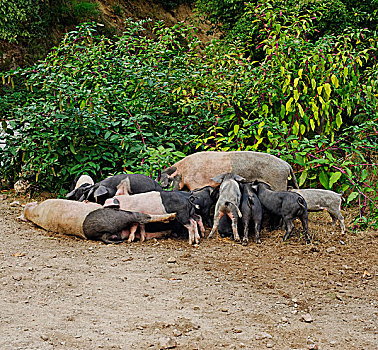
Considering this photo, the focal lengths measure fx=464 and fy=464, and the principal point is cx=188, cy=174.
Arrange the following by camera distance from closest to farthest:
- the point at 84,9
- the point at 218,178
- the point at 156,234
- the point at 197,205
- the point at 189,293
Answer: the point at 189,293 → the point at 156,234 → the point at 197,205 → the point at 218,178 → the point at 84,9

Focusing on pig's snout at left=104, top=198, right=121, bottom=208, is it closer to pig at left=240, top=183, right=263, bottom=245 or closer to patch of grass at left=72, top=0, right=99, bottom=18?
pig at left=240, top=183, right=263, bottom=245

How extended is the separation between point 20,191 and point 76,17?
1035 centimetres

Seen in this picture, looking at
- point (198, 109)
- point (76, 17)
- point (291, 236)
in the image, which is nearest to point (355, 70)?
point (198, 109)

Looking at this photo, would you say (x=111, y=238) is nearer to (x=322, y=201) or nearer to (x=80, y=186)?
(x=80, y=186)

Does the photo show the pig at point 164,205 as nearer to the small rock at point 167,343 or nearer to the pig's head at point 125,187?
the pig's head at point 125,187

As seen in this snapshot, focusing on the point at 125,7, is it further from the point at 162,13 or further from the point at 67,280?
the point at 67,280

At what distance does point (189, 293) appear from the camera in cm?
322

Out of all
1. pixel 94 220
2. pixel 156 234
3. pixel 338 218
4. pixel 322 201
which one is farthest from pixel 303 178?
pixel 94 220

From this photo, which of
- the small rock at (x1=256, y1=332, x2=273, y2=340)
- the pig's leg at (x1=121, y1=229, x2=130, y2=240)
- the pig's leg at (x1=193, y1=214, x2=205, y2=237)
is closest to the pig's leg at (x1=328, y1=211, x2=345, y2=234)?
the pig's leg at (x1=193, y1=214, x2=205, y2=237)

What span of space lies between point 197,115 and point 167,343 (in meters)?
4.19

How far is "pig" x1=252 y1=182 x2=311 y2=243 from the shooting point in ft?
14.0

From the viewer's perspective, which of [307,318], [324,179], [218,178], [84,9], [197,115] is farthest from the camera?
[84,9]

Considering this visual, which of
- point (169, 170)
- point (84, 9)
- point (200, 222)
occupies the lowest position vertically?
point (200, 222)

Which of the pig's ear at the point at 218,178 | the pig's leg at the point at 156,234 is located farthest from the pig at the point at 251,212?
the pig's leg at the point at 156,234
